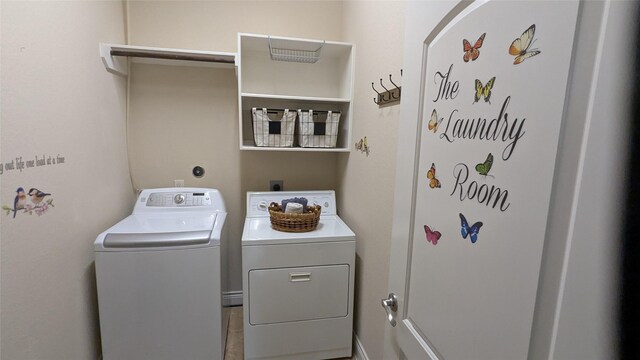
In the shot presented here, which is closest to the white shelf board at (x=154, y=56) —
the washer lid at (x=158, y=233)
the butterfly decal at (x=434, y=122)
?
the washer lid at (x=158, y=233)

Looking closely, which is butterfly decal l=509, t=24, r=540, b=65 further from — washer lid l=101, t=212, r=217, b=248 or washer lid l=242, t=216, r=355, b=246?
washer lid l=101, t=212, r=217, b=248

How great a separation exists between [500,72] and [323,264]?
1.38m

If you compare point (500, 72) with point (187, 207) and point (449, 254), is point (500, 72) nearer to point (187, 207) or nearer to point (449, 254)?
point (449, 254)

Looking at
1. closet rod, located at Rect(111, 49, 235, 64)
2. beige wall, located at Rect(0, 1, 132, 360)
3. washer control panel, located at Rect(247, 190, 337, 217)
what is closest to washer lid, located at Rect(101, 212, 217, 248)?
beige wall, located at Rect(0, 1, 132, 360)

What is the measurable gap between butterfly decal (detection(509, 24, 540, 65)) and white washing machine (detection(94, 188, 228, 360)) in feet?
4.82

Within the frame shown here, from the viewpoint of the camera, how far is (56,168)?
1.25 m

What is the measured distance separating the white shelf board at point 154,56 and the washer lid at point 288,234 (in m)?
1.06

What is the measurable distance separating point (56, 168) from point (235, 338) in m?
1.49

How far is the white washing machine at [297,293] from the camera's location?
5.28ft

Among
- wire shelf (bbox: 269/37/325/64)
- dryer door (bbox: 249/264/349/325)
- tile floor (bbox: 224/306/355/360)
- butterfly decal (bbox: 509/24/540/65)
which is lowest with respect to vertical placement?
tile floor (bbox: 224/306/355/360)

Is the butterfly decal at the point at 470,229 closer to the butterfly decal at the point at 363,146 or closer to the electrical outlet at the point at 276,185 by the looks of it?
the butterfly decal at the point at 363,146

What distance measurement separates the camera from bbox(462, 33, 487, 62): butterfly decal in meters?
0.57

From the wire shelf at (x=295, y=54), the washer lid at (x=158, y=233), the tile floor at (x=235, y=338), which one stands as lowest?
the tile floor at (x=235, y=338)

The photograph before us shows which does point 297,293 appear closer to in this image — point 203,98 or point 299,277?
point 299,277
